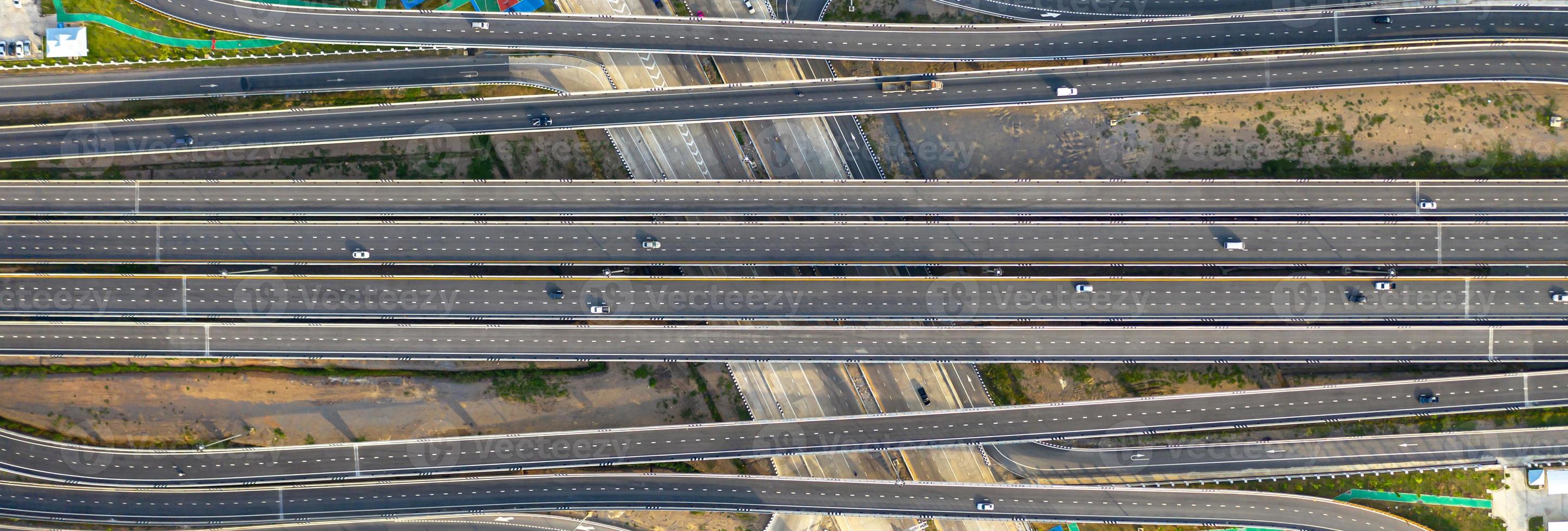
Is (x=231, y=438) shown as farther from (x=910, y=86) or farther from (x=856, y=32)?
(x=910, y=86)

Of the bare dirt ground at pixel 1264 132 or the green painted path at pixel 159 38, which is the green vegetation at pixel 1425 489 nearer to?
the bare dirt ground at pixel 1264 132

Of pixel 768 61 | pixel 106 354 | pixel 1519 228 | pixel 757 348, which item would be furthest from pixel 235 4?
pixel 1519 228

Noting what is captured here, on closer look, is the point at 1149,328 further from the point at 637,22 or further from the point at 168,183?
the point at 168,183

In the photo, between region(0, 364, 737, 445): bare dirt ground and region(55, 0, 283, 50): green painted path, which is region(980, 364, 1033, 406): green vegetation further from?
region(55, 0, 283, 50): green painted path

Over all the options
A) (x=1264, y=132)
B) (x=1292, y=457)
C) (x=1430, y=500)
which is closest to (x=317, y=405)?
(x=1292, y=457)

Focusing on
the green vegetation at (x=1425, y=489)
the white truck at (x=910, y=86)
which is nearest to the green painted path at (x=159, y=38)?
the white truck at (x=910, y=86)
